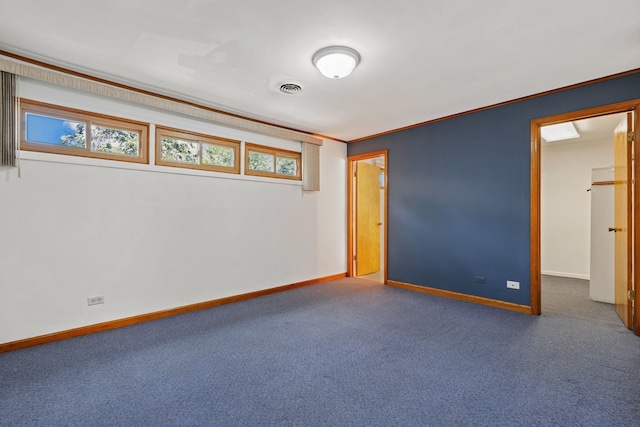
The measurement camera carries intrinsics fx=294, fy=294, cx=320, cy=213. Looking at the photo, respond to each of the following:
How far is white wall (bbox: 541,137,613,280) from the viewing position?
17.1ft

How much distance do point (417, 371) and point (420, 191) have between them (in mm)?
2891

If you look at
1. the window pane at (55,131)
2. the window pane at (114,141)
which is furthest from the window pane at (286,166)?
the window pane at (55,131)

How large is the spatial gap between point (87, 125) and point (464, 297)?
15.8 feet

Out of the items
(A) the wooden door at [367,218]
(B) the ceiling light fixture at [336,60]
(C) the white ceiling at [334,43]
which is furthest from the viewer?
(A) the wooden door at [367,218]

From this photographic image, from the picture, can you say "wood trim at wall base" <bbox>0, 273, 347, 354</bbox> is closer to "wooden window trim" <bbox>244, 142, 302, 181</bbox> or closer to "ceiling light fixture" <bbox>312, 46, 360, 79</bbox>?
"wooden window trim" <bbox>244, 142, 302, 181</bbox>

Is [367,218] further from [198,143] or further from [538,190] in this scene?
[198,143]

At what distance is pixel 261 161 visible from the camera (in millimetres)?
4367

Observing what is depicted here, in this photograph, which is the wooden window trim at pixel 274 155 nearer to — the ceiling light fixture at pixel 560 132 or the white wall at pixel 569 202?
the ceiling light fixture at pixel 560 132

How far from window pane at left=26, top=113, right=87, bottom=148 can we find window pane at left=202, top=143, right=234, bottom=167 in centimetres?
123

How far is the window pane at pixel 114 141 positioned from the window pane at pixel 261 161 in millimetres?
1433

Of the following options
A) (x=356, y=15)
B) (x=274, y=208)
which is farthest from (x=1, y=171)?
(x=356, y=15)

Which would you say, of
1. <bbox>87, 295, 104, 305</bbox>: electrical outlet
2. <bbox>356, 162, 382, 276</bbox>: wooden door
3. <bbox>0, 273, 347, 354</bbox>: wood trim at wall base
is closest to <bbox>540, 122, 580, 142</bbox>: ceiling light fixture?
<bbox>356, 162, 382, 276</bbox>: wooden door

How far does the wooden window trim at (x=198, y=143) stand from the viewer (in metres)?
3.37

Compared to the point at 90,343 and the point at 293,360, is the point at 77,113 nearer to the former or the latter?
the point at 90,343
